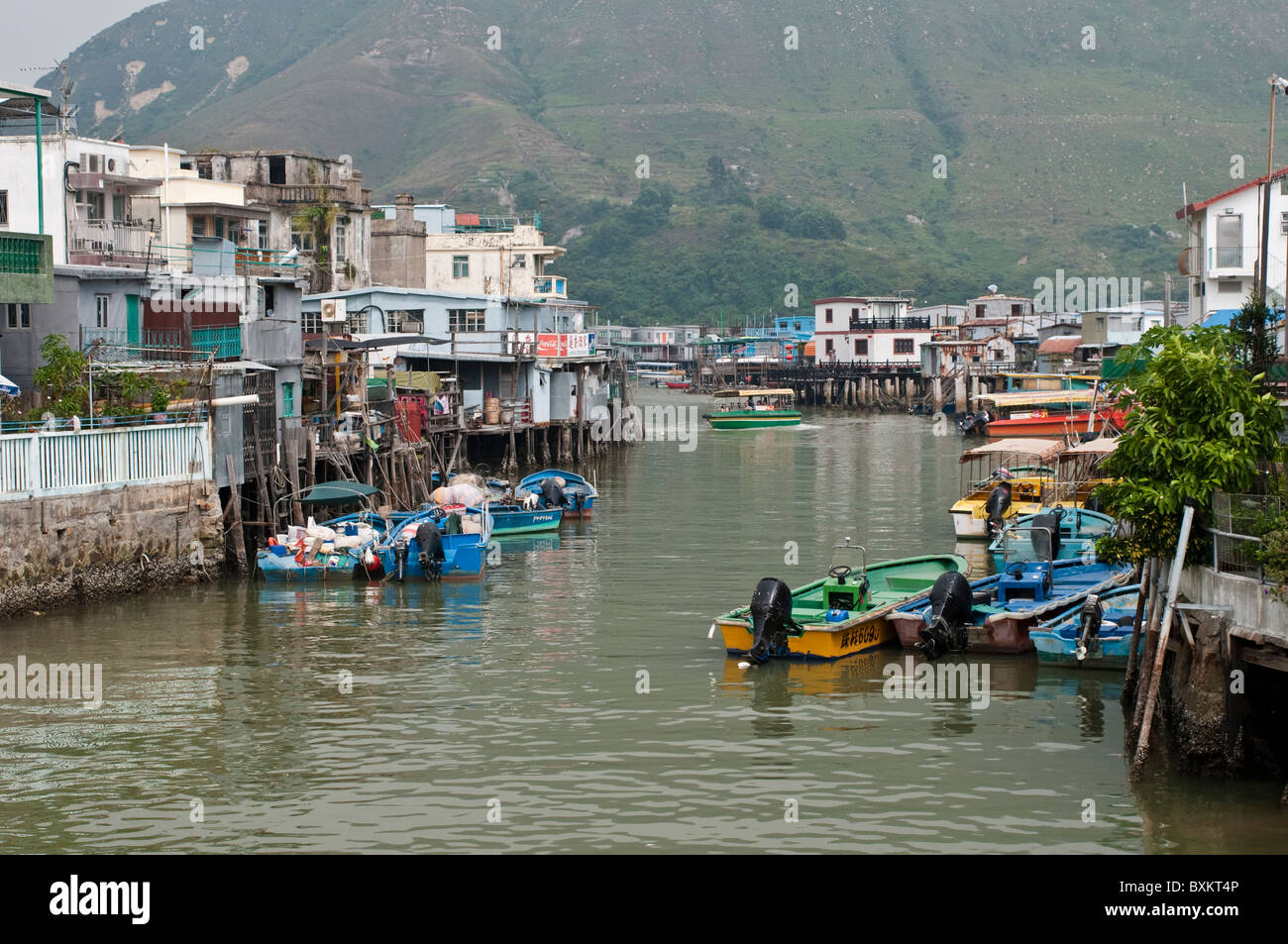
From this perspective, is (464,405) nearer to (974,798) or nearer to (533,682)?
(533,682)

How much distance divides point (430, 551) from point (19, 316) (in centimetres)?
1173

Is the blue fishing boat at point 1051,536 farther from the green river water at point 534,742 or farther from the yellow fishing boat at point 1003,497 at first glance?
the green river water at point 534,742

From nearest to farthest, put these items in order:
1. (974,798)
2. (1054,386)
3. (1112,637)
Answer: (974,798), (1112,637), (1054,386)

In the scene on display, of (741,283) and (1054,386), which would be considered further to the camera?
(741,283)

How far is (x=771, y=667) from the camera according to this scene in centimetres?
2688

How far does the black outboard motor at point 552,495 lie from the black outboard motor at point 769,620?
20992 mm

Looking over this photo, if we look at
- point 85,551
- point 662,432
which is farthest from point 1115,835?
point 662,432

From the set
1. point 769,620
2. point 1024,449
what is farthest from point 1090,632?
point 1024,449

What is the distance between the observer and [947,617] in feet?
90.2

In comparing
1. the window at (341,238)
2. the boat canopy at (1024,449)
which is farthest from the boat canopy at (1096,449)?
the window at (341,238)

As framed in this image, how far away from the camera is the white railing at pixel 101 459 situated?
30250 millimetres

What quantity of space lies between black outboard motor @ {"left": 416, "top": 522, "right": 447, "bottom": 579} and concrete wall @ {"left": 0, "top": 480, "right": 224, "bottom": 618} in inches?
183
